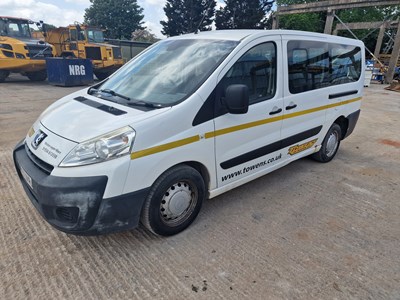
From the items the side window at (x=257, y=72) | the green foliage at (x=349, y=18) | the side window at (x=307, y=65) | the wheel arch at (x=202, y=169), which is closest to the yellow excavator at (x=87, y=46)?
the side window at (x=307, y=65)

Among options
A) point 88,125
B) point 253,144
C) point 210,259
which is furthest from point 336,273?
point 88,125

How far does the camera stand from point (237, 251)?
2.61 m

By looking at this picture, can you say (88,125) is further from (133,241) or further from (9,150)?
(9,150)

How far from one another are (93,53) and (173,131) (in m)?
14.4

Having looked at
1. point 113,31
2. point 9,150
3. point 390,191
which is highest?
point 113,31

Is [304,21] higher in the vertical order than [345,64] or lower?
higher

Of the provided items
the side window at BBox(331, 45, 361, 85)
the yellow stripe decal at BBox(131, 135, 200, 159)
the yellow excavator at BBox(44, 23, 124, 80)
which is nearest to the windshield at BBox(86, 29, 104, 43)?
the yellow excavator at BBox(44, 23, 124, 80)

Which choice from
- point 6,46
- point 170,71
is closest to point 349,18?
point 6,46

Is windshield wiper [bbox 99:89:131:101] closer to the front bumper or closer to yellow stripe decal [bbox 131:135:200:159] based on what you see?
yellow stripe decal [bbox 131:135:200:159]

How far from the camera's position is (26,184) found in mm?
2576

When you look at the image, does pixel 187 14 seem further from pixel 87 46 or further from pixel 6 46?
pixel 6 46

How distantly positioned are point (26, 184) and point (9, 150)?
273 centimetres

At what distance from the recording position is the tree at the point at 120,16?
44656mm

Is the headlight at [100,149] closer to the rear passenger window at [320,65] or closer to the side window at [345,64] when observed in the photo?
the rear passenger window at [320,65]
